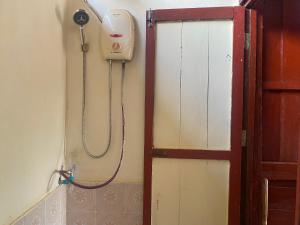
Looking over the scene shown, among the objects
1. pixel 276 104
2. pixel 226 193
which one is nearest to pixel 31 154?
pixel 226 193

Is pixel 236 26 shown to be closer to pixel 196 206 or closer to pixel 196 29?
pixel 196 29

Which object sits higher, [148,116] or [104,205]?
[148,116]

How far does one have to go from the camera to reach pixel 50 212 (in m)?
1.77

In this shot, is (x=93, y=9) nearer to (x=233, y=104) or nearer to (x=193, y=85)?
(x=193, y=85)

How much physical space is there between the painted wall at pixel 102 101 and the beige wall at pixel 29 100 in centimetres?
10

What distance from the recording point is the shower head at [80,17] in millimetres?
1929

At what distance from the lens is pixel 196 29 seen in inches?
76.4

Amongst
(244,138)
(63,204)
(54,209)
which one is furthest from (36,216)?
(244,138)

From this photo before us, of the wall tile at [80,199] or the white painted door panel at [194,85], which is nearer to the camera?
the white painted door panel at [194,85]

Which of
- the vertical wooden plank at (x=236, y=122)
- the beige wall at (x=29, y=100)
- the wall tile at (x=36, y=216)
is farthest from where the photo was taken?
the vertical wooden plank at (x=236, y=122)

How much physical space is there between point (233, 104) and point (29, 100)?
1.17 m

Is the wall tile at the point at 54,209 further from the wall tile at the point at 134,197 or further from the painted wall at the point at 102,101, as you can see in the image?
the wall tile at the point at 134,197

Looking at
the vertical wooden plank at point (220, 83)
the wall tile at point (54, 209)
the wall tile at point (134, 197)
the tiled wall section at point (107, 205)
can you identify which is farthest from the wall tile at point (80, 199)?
the vertical wooden plank at point (220, 83)

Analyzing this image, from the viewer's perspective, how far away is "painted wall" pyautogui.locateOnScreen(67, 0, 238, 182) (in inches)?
79.5
